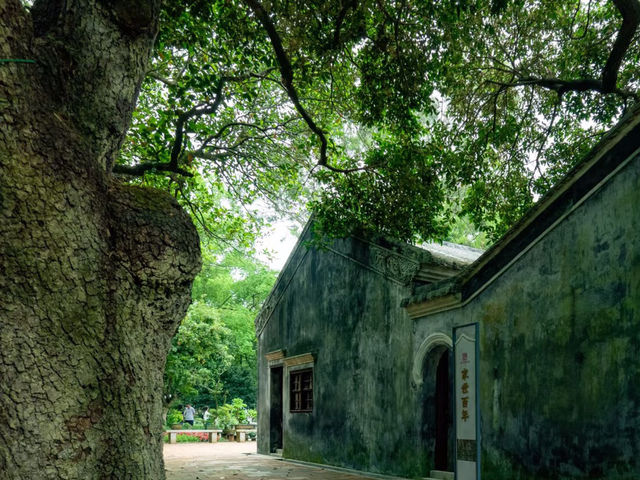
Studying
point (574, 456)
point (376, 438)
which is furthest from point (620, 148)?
point (376, 438)

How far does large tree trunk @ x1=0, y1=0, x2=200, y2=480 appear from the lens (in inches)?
92.4

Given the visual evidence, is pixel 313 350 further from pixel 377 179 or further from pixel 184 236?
pixel 184 236

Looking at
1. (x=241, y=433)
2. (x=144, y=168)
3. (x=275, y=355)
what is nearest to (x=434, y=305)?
(x=144, y=168)

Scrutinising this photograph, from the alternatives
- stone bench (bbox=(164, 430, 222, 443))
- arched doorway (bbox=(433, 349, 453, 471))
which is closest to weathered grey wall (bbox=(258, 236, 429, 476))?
arched doorway (bbox=(433, 349, 453, 471))

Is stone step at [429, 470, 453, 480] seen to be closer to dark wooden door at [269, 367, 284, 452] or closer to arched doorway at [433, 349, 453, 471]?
arched doorway at [433, 349, 453, 471]

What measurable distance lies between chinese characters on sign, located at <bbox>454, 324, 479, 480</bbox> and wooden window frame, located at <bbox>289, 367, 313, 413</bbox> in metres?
6.07

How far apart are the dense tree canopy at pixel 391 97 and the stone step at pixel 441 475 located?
433 cm

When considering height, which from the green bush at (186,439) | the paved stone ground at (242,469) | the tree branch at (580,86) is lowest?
the green bush at (186,439)

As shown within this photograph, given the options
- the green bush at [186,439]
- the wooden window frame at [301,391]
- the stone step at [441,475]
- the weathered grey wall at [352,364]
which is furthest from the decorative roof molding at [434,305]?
the green bush at [186,439]

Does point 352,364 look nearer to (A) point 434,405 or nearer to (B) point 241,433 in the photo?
(A) point 434,405

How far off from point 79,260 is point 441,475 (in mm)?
7496

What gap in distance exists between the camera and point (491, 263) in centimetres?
752

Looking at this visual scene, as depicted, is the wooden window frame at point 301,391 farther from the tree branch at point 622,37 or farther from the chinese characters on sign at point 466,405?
the tree branch at point 622,37

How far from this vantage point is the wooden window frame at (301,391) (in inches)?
516
